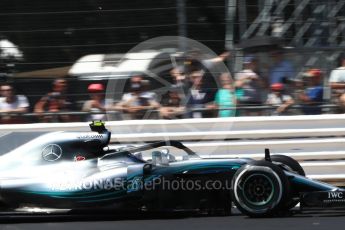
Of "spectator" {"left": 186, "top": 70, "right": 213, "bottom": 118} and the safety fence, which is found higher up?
"spectator" {"left": 186, "top": 70, "right": 213, "bottom": 118}

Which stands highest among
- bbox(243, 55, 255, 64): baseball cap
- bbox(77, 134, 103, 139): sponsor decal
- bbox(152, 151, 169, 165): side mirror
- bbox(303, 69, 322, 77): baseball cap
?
bbox(243, 55, 255, 64): baseball cap

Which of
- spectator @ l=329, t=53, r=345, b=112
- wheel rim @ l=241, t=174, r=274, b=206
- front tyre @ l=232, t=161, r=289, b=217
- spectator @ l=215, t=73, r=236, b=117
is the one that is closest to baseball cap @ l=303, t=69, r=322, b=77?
spectator @ l=329, t=53, r=345, b=112

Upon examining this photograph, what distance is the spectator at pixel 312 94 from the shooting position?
8.65m

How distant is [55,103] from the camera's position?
8.98 metres

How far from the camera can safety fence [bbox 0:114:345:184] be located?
8625mm

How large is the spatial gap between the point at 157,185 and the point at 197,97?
2.15m

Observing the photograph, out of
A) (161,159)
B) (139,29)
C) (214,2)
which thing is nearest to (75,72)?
(139,29)

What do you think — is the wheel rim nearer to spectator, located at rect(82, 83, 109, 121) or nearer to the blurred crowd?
the blurred crowd

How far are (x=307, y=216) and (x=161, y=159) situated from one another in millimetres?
1424

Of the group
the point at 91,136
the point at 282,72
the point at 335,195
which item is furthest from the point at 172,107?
the point at 335,195

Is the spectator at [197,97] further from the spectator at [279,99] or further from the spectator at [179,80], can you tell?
the spectator at [279,99]

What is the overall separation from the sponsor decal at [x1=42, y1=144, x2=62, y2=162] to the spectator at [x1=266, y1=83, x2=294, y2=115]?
2870mm

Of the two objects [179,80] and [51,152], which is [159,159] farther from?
[179,80]

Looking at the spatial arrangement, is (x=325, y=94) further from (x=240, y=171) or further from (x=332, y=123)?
(x=240, y=171)
